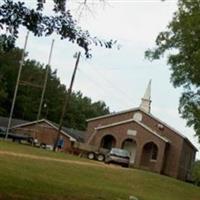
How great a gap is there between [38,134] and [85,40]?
70175 millimetres

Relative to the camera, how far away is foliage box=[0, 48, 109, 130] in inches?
4110

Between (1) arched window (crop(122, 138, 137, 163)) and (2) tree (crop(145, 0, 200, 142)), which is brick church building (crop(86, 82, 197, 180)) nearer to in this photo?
(1) arched window (crop(122, 138, 137, 163))

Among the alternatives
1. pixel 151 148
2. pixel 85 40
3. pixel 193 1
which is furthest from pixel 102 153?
pixel 85 40

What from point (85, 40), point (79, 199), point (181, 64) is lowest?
point (79, 199)

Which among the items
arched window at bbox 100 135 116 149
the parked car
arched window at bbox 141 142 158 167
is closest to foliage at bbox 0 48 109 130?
arched window at bbox 100 135 116 149

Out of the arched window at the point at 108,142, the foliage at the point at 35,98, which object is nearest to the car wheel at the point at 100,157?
the arched window at the point at 108,142

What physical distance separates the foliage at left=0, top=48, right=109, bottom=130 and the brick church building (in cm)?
2222

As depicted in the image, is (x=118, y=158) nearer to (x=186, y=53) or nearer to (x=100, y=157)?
(x=100, y=157)

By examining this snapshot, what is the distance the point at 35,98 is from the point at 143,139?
1708 inches

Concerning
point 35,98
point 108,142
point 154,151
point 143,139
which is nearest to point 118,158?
point 143,139

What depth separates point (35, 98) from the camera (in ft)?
368

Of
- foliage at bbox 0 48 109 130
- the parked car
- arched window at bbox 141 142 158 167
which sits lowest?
the parked car

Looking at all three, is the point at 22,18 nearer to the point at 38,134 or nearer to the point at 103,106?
the point at 38,134

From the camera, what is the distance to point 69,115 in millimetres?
125438
